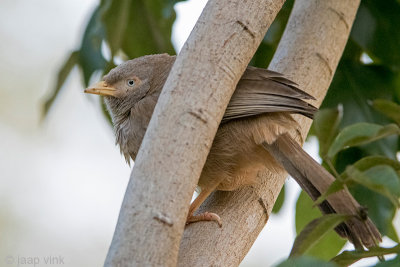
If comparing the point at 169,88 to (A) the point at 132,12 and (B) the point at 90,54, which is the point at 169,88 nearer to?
(B) the point at 90,54

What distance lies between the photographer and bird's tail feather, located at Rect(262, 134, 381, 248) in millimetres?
2461

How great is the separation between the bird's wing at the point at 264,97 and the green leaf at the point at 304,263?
138 cm

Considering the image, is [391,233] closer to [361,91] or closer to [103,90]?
[361,91]

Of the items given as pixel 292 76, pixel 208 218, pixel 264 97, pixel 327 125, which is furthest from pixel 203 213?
pixel 327 125

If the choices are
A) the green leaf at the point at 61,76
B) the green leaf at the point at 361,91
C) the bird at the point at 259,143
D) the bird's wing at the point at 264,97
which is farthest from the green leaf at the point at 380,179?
the green leaf at the point at 61,76

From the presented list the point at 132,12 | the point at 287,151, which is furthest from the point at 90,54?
the point at 287,151

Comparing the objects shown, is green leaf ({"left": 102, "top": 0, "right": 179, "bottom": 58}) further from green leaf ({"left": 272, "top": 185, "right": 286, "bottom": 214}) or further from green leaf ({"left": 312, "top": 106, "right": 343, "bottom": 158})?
green leaf ({"left": 312, "top": 106, "right": 343, "bottom": 158})

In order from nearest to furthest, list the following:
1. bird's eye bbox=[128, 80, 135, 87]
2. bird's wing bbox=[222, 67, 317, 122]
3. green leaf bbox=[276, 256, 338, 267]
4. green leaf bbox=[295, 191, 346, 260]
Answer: green leaf bbox=[276, 256, 338, 267] → bird's wing bbox=[222, 67, 317, 122] → green leaf bbox=[295, 191, 346, 260] → bird's eye bbox=[128, 80, 135, 87]

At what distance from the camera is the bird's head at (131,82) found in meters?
3.59

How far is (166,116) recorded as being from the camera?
2047 millimetres

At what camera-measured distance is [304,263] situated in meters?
1.47

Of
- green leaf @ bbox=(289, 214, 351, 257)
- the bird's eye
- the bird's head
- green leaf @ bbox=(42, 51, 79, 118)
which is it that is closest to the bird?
the bird's head

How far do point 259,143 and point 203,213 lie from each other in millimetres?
463

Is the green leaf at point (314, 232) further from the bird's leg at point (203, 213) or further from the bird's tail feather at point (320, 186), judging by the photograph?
the bird's leg at point (203, 213)
